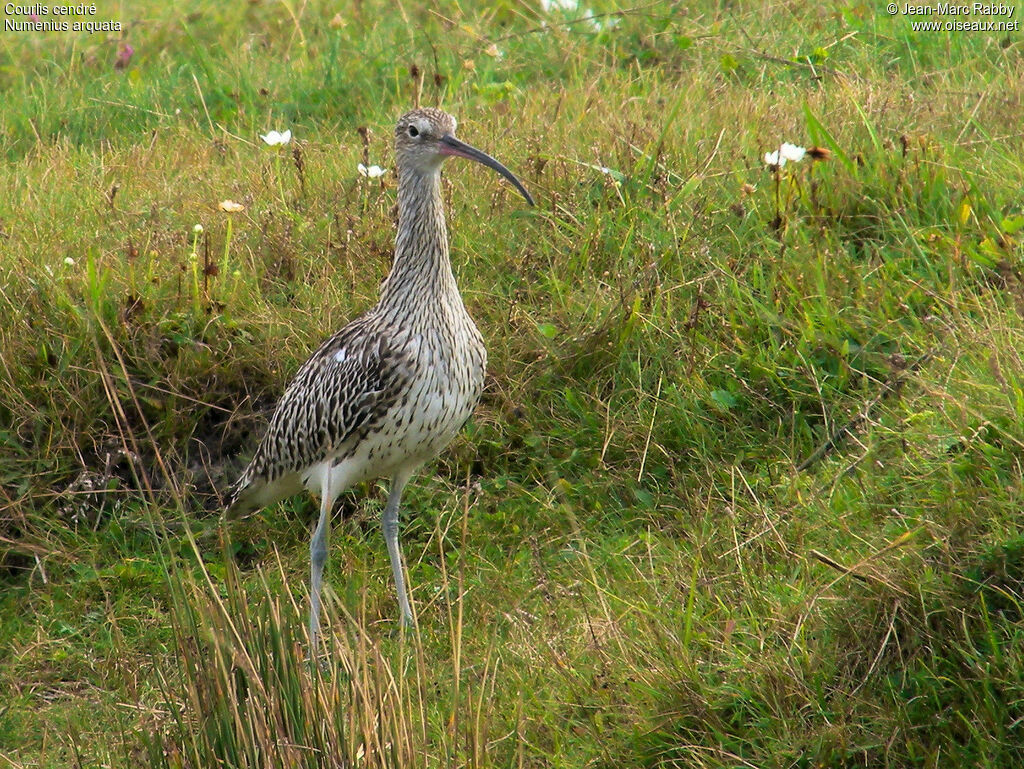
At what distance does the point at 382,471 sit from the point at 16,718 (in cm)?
161

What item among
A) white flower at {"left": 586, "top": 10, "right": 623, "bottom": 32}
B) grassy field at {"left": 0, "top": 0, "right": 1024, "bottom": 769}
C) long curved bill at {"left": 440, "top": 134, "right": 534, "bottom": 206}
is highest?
white flower at {"left": 586, "top": 10, "right": 623, "bottom": 32}

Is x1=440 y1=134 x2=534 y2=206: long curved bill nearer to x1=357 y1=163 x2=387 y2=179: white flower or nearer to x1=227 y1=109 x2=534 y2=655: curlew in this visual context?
x1=227 y1=109 x2=534 y2=655: curlew

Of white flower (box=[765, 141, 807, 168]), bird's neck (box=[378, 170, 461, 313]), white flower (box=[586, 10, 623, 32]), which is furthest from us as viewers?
white flower (box=[586, 10, 623, 32])

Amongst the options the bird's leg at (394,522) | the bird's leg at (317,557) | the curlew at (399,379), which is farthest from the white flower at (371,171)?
the bird's leg at (317,557)

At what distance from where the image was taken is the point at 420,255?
5.22m

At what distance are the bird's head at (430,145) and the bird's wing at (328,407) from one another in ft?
2.09

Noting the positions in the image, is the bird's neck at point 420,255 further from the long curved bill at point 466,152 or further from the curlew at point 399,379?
the long curved bill at point 466,152

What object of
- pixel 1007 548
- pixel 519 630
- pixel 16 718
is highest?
pixel 1007 548

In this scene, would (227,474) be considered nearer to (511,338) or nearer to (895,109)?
(511,338)

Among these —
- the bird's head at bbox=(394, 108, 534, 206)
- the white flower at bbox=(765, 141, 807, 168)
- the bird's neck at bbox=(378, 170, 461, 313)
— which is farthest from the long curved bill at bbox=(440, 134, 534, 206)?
the white flower at bbox=(765, 141, 807, 168)

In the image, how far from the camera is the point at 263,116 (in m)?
8.01

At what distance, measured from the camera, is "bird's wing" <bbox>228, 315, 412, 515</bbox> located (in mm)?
5051

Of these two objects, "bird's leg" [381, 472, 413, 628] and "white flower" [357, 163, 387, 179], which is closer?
"bird's leg" [381, 472, 413, 628]

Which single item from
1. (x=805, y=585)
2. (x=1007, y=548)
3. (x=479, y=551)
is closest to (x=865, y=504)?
(x=805, y=585)
